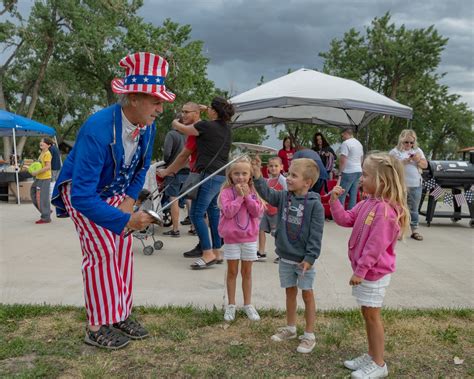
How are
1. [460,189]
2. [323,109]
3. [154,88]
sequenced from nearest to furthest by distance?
[154,88]
[460,189]
[323,109]

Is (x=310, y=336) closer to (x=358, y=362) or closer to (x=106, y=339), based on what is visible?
(x=358, y=362)

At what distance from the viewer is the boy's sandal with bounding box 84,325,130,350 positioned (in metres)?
3.09

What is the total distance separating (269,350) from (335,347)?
0.48 m

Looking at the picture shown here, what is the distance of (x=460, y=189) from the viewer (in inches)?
344

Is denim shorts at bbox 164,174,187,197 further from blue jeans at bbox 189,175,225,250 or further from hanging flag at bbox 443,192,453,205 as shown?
hanging flag at bbox 443,192,453,205

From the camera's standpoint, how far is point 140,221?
263 cm

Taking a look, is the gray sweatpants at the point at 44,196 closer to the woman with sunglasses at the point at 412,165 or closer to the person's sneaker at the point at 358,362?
the woman with sunglasses at the point at 412,165

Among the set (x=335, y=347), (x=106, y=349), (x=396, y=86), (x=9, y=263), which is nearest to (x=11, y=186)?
(x=9, y=263)

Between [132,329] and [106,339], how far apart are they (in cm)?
23

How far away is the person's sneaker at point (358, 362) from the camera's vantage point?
286 centimetres

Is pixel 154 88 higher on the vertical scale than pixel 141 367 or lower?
higher

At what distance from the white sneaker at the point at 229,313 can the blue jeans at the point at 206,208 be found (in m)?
1.62

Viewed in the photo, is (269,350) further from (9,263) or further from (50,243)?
(50,243)

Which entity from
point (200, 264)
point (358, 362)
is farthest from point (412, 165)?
point (358, 362)
